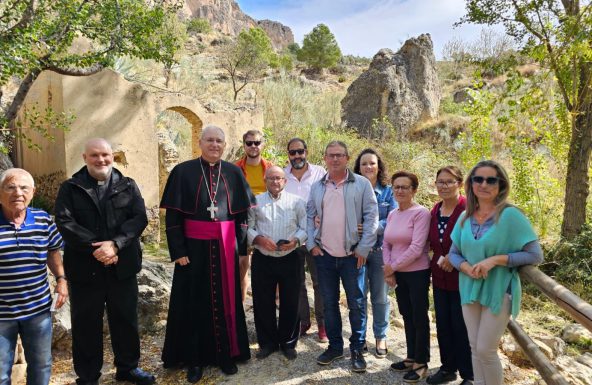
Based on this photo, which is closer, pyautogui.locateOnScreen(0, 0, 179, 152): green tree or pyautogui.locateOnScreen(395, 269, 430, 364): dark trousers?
pyautogui.locateOnScreen(395, 269, 430, 364): dark trousers

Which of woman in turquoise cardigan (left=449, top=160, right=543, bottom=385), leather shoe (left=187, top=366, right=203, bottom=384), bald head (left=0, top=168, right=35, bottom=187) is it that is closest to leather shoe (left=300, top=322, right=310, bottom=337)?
leather shoe (left=187, top=366, right=203, bottom=384)

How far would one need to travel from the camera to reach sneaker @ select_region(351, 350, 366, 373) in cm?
383

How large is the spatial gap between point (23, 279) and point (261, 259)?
1.89 meters

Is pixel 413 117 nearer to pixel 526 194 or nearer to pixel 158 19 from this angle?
pixel 526 194

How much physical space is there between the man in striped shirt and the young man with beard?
2263 mm

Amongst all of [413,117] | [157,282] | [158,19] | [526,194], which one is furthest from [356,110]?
[157,282]

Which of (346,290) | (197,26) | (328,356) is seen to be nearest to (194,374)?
(328,356)

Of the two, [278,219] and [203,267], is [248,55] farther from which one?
[203,267]

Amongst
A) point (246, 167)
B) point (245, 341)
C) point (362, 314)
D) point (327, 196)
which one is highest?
point (246, 167)

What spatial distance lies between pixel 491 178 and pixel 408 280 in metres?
1.22

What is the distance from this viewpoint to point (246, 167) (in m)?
4.78

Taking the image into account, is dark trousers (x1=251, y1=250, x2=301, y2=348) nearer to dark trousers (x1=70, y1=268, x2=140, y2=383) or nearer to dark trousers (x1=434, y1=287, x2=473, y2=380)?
dark trousers (x1=70, y1=268, x2=140, y2=383)

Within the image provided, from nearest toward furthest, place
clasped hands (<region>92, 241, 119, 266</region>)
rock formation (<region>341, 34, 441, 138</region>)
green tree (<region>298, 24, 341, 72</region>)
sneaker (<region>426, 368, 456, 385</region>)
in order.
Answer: clasped hands (<region>92, 241, 119, 266</region>), sneaker (<region>426, 368, 456, 385</region>), rock formation (<region>341, 34, 441, 138</region>), green tree (<region>298, 24, 341, 72</region>)

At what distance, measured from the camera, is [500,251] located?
9.41 feet
